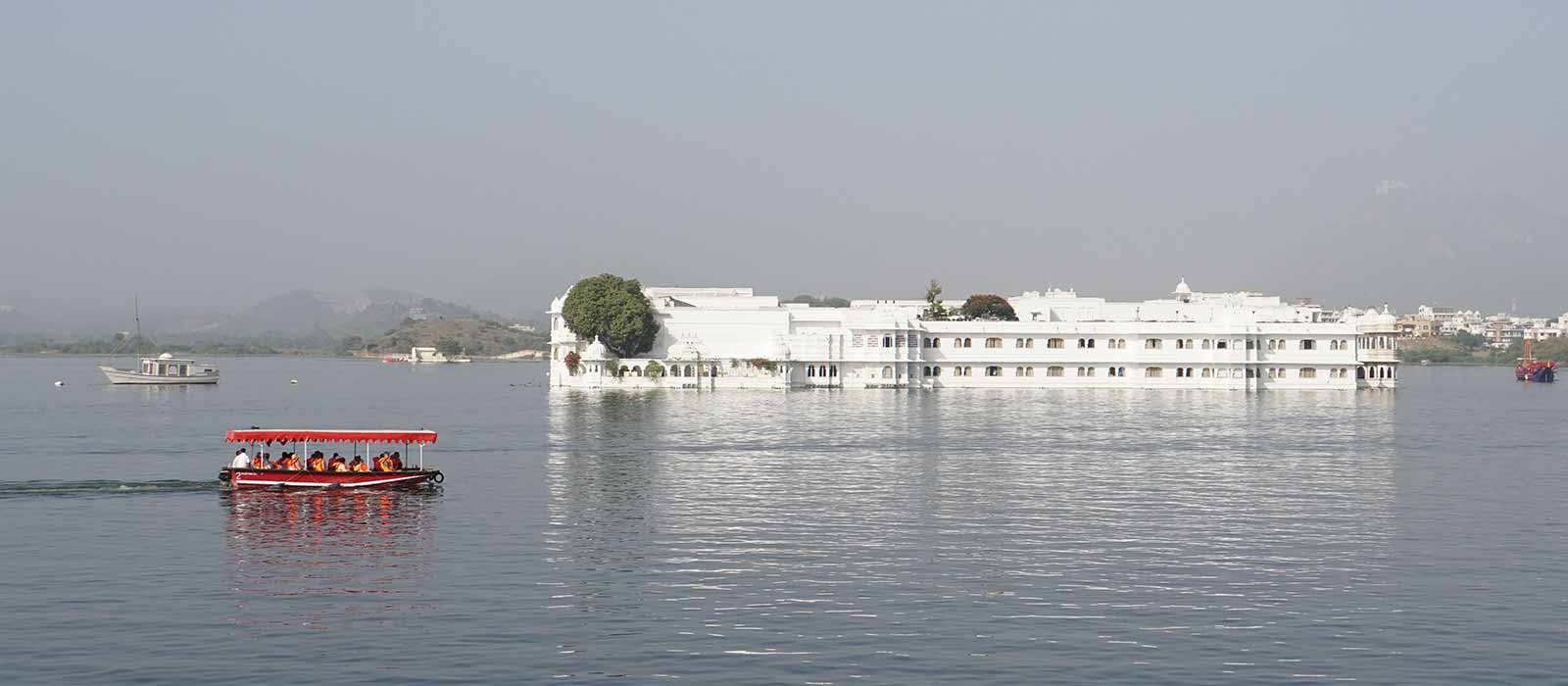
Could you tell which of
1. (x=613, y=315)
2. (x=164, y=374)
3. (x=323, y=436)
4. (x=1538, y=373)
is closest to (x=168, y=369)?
(x=164, y=374)

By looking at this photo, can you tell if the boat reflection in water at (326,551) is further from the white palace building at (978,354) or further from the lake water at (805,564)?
the white palace building at (978,354)

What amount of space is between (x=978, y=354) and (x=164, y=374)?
230ft

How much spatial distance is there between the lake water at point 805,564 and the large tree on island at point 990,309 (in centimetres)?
7496

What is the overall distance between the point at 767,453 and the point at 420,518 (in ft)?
63.8

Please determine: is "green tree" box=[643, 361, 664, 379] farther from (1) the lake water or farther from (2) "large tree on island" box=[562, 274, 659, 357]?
(1) the lake water

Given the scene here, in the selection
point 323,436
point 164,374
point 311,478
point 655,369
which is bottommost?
point 311,478

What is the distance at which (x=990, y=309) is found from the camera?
138 meters

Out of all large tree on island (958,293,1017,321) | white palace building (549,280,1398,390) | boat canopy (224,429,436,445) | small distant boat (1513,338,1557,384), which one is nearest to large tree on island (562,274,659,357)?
white palace building (549,280,1398,390)

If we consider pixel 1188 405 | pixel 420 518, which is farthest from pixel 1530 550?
pixel 1188 405

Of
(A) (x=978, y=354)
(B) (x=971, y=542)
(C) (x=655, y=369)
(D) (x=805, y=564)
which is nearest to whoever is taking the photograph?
(D) (x=805, y=564)

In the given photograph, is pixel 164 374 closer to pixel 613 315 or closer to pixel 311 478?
pixel 613 315

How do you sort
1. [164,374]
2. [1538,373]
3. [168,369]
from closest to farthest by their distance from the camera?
[164,374] → [168,369] → [1538,373]

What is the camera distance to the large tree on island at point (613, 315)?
109812 mm

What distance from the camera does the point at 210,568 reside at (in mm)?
29953
